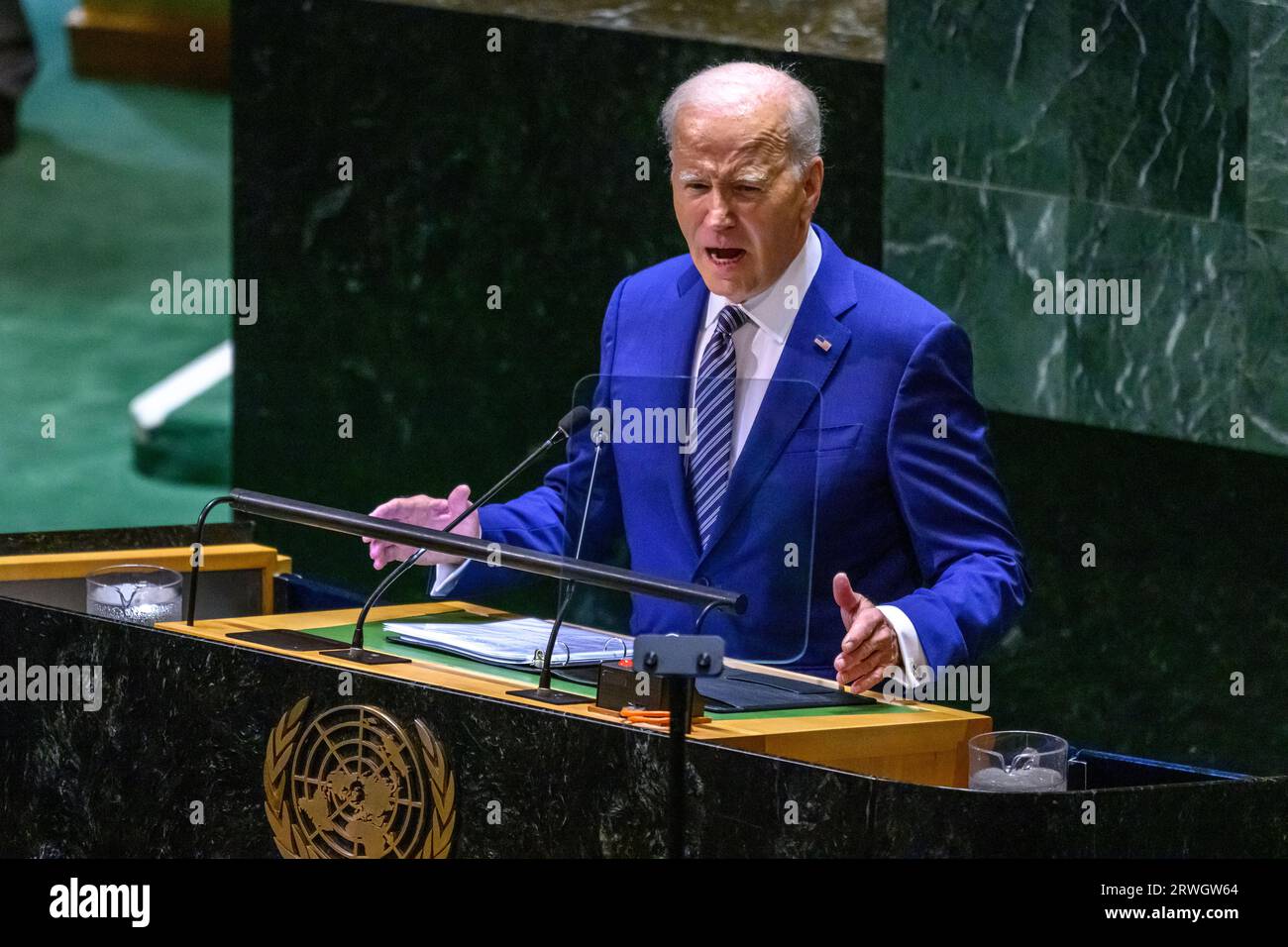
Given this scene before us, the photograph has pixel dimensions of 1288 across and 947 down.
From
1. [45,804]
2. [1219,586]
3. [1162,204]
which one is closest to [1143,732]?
[1219,586]

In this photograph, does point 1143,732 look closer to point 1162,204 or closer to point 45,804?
point 1162,204

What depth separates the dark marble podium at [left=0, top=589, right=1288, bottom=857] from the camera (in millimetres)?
2586

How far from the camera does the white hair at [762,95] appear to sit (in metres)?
3.54

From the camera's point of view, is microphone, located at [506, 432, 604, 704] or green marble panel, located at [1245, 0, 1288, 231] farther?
Result: green marble panel, located at [1245, 0, 1288, 231]

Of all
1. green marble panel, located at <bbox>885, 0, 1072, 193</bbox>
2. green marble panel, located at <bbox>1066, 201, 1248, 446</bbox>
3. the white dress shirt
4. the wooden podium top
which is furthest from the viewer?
green marble panel, located at <bbox>885, 0, 1072, 193</bbox>

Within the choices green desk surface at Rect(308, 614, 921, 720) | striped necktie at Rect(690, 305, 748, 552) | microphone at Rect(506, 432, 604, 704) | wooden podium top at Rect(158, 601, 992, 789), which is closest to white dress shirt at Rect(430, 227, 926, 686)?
striped necktie at Rect(690, 305, 748, 552)

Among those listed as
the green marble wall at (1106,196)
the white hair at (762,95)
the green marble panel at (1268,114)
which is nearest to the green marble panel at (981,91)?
the green marble wall at (1106,196)

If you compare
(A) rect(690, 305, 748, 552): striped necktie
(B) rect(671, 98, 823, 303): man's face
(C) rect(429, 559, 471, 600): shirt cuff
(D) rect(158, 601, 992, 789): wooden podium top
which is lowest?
(D) rect(158, 601, 992, 789): wooden podium top

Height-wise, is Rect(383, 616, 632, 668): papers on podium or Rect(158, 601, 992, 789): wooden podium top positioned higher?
Rect(383, 616, 632, 668): papers on podium

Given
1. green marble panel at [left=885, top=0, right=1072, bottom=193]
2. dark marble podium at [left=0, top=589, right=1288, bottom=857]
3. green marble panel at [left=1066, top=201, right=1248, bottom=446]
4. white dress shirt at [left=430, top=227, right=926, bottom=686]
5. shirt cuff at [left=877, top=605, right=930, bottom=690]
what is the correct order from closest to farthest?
dark marble podium at [left=0, top=589, right=1288, bottom=857]
shirt cuff at [left=877, top=605, right=930, bottom=690]
white dress shirt at [left=430, top=227, right=926, bottom=686]
green marble panel at [left=1066, top=201, right=1248, bottom=446]
green marble panel at [left=885, top=0, right=1072, bottom=193]

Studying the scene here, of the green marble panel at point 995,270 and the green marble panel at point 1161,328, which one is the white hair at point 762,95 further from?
the green marble panel at point 995,270

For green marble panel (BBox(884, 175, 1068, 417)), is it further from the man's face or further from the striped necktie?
the striped necktie
